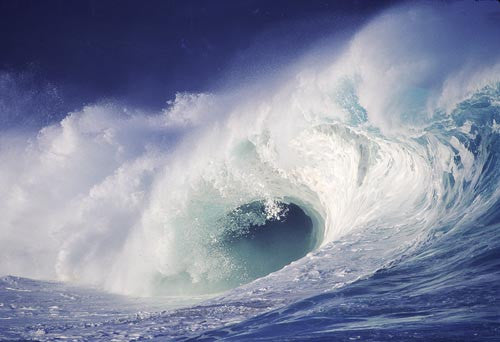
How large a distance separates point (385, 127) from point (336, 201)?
252cm

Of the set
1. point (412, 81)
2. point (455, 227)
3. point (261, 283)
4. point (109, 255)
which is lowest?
point (261, 283)

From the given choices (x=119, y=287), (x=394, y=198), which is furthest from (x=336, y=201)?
(x=119, y=287)

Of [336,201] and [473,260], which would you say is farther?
[336,201]

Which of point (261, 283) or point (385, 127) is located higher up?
point (385, 127)

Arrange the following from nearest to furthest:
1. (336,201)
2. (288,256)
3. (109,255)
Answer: (336,201) → (288,256) → (109,255)

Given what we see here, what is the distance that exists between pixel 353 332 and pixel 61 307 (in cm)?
657

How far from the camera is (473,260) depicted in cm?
403

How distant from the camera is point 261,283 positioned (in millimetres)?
5195

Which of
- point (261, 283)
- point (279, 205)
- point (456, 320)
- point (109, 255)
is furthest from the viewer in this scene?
point (109, 255)

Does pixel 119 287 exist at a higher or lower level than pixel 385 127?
lower


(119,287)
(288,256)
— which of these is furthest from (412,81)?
(119,287)

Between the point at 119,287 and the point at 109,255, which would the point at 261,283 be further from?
the point at 109,255

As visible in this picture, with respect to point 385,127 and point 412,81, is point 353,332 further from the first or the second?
point 412,81

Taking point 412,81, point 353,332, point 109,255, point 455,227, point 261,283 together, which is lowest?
point 353,332
